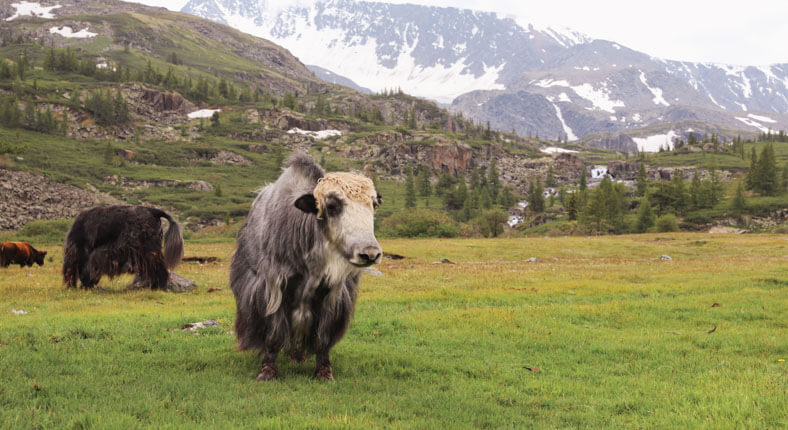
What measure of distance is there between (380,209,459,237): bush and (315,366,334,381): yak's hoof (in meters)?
67.5

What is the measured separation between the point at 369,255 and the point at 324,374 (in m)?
3.04

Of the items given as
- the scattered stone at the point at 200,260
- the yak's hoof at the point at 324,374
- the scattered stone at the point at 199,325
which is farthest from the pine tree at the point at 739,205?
the yak's hoof at the point at 324,374

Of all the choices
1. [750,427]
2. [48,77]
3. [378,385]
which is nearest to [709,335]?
[750,427]

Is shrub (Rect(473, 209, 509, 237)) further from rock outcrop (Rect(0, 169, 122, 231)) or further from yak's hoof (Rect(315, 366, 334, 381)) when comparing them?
yak's hoof (Rect(315, 366, 334, 381))

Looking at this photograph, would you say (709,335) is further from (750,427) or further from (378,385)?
(378,385)

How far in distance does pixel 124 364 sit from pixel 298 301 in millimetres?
3601

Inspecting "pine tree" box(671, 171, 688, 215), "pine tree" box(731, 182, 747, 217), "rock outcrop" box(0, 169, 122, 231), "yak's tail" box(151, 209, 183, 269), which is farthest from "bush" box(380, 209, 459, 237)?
"pine tree" box(731, 182, 747, 217)

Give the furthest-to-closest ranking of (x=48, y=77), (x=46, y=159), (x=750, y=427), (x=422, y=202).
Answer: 1. (x=48, y=77)
2. (x=422, y=202)
3. (x=46, y=159)
4. (x=750, y=427)

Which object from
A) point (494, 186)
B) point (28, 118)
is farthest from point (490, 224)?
point (28, 118)

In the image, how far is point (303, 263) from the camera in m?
A: 7.41

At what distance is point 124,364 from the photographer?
27.6 ft

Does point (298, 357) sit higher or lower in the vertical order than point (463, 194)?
lower

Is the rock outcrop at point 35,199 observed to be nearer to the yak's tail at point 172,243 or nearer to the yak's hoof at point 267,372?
the yak's tail at point 172,243

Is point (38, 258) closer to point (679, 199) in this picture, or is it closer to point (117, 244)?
point (117, 244)
